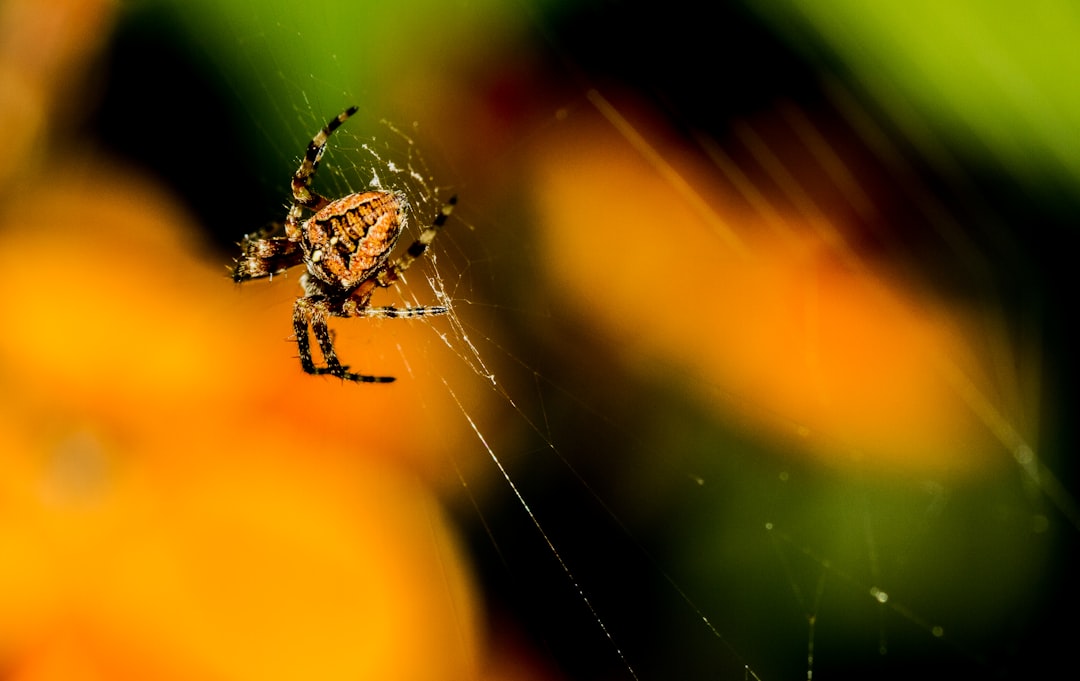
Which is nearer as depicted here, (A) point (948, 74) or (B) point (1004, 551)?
(A) point (948, 74)

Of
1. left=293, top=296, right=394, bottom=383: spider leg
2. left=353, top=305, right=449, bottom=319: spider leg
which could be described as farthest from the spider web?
left=293, top=296, right=394, bottom=383: spider leg

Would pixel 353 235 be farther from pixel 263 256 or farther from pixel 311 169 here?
pixel 263 256

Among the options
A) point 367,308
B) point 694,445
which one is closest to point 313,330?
point 367,308

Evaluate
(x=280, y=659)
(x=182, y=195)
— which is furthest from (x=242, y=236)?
(x=280, y=659)

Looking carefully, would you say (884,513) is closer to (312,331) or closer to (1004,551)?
(1004,551)

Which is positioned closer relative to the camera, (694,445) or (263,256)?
(694,445)

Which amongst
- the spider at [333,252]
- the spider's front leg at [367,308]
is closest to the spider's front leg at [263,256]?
the spider at [333,252]

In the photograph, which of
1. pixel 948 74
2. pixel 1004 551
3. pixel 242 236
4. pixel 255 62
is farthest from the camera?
pixel 242 236
